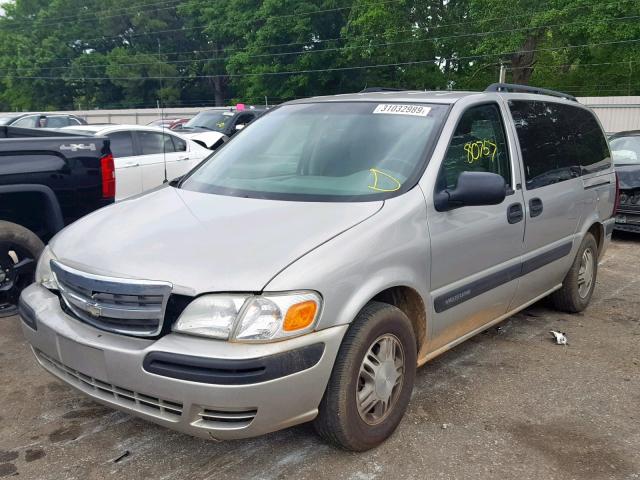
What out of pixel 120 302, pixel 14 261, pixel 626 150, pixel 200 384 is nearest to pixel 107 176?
pixel 14 261

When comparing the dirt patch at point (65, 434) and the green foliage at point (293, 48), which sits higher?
the green foliage at point (293, 48)

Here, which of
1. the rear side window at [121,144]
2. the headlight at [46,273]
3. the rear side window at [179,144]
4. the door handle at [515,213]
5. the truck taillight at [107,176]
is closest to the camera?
the headlight at [46,273]

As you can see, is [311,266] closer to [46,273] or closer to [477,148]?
[46,273]

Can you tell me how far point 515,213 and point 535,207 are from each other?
30 cm

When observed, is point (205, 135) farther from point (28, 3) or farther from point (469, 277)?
point (28, 3)

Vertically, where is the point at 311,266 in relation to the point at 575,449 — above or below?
above

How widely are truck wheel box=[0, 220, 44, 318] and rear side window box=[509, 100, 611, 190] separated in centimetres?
354

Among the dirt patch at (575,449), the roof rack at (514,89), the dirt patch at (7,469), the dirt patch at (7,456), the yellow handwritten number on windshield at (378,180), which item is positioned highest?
the roof rack at (514,89)

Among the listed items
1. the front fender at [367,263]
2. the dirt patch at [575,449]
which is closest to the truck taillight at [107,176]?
the front fender at [367,263]

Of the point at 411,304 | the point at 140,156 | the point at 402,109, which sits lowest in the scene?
the point at 411,304

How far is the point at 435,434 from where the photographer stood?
3.26 meters

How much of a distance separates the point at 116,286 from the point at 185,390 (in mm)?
548

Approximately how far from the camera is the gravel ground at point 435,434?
9.64ft

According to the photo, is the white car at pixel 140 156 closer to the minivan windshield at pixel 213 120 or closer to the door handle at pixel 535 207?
the door handle at pixel 535 207
